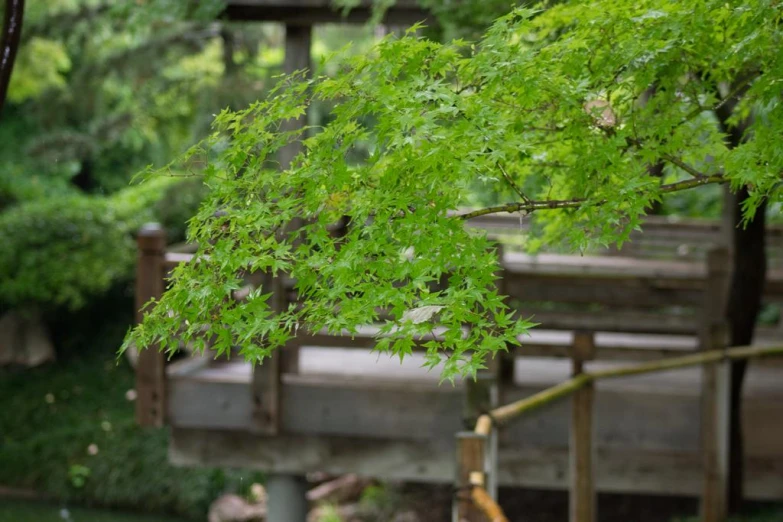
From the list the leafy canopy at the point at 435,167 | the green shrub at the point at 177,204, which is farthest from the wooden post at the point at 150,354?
the green shrub at the point at 177,204

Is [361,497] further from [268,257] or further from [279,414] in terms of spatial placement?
[268,257]

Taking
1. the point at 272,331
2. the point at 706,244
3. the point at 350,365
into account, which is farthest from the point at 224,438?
the point at 706,244

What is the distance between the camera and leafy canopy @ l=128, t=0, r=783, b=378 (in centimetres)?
224

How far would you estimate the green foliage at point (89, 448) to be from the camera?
392 inches

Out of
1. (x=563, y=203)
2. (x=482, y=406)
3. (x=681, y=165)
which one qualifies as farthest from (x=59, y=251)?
(x=681, y=165)

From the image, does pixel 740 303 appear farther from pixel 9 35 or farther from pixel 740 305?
pixel 9 35

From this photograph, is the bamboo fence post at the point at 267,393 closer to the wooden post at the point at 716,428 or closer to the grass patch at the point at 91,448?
the wooden post at the point at 716,428

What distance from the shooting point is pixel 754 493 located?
21.2 feet

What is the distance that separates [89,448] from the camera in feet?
35.3

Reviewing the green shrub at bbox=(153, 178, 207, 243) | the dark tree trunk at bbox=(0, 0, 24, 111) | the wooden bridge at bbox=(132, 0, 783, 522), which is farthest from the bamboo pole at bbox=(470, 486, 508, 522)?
the green shrub at bbox=(153, 178, 207, 243)

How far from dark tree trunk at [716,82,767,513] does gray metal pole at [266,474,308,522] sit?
2.88 metres

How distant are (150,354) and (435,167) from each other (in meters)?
4.74

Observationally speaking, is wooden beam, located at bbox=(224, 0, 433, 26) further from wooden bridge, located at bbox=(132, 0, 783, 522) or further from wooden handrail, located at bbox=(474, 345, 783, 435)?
wooden handrail, located at bbox=(474, 345, 783, 435)

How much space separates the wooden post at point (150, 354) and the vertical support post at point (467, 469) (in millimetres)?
3290
